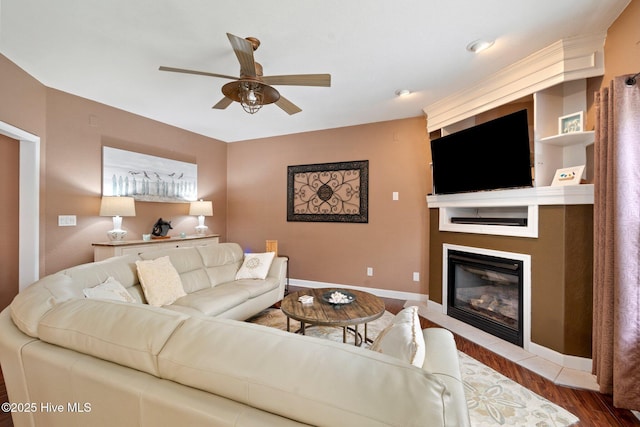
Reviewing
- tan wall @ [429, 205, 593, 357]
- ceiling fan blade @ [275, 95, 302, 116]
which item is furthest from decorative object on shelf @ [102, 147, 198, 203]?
tan wall @ [429, 205, 593, 357]

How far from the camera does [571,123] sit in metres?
2.40

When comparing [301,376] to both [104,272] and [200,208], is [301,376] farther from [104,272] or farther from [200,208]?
[200,208]

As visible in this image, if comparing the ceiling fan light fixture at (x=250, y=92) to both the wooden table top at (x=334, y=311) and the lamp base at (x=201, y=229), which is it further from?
the lamp base at (x=201, y=229)

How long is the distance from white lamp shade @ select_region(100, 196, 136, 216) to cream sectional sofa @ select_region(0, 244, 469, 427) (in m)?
2.38

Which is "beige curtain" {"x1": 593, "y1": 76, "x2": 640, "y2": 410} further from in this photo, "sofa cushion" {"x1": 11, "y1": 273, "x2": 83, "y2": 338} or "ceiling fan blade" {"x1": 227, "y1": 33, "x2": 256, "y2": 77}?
"sofa cushion" {"x1": 11, "y1": 273, "x2": 83, "y2": 338}

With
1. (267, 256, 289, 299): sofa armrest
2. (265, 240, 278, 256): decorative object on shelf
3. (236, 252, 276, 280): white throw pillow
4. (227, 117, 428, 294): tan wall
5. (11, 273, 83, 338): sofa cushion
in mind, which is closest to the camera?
(11, 273, 83, 338): sofa cushion

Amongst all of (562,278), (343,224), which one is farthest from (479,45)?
(343,224)

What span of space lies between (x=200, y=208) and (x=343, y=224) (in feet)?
7.83

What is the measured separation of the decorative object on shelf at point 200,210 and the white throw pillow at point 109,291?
2.45 metres

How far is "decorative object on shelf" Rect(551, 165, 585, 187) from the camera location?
2283 mm

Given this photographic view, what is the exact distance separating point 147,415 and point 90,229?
3.58m

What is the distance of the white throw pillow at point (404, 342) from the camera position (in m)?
0.95

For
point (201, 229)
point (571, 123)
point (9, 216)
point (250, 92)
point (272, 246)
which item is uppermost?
point (250, 92)

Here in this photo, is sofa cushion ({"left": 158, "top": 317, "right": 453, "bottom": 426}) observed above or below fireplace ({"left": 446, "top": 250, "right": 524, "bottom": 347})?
above
